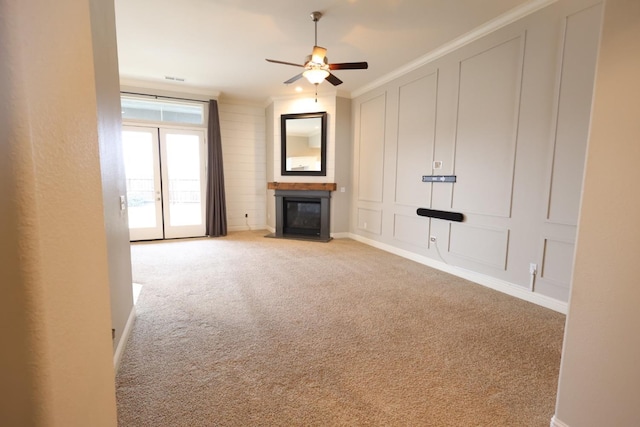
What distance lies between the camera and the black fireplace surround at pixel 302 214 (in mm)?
6059

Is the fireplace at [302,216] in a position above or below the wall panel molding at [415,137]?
→ below

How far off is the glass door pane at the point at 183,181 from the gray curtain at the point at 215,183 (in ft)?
0.61

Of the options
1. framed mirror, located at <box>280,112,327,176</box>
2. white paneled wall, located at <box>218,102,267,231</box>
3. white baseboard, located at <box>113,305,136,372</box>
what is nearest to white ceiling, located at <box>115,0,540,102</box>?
framed mirror, located at <box>280,112,327,176</box>

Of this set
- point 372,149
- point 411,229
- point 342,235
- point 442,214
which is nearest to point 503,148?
point 442,214

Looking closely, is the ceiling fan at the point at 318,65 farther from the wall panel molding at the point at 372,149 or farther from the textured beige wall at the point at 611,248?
the textured beige wall at the point at 611,248

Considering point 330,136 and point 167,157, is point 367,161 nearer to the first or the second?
point 330,136

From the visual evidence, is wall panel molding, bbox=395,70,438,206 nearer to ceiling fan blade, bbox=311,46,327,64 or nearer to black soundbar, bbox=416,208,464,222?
black soundbar, bbox=416,208,464,222

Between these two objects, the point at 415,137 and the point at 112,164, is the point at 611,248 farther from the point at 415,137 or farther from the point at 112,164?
the point at 415,137

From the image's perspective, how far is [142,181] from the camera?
5664mm

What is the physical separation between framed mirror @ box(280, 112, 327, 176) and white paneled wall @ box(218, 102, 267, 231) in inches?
38.1

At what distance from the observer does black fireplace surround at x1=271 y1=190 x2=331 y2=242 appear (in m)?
6.06

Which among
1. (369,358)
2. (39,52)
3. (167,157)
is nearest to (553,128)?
(369,358)

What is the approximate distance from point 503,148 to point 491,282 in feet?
5.22

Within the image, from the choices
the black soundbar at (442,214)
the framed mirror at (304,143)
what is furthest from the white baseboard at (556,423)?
the framed mirror at (304,143)
